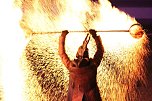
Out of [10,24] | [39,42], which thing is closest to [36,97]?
[39,42]

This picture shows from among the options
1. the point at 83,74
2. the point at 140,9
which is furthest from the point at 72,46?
the point at 140,9

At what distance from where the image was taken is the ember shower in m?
7.22

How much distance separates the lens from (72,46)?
7531 mm

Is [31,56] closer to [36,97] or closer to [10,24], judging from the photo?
[36,97]

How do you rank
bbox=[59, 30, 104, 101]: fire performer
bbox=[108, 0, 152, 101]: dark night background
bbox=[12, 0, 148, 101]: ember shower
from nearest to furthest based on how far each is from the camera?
bbox=[59, 30, 104, 101]: fire performer, bbox=[12, 0, 148, 101]: ember shower, bbox=[108, 0, 152, 101]: dark night background

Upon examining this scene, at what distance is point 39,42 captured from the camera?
25.2 ft

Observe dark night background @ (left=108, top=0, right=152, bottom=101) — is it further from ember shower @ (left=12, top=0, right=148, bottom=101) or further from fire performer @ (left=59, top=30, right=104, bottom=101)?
fire performer @ (left=59, top=30, right=104, bottom=101)

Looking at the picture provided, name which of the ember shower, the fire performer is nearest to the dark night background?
the ember shower

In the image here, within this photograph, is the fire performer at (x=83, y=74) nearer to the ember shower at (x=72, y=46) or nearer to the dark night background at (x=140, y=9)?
the ember shower at (x=72, y=46)

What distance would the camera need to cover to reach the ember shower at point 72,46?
7.22 meters

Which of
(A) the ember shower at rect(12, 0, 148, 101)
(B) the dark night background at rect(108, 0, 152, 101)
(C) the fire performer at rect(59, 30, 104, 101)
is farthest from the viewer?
(B) the dark night background at rect(108, 0, 152, 101)

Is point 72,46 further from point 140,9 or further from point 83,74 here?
point 140,9

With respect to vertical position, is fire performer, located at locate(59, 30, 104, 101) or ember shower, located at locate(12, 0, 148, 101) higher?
ember shower, located at locate(12, 0, 148, 101)

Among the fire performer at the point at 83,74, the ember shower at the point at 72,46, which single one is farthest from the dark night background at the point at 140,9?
the fire performer at the point at 83,74
